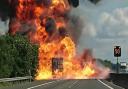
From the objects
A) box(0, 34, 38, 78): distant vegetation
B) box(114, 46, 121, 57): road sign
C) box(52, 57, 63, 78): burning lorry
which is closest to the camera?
box(0, 34, 38, 78): distant vegetation

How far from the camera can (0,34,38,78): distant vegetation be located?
72.7 metres

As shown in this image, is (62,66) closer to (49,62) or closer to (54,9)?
(49,62)

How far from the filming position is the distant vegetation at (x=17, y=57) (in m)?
72.7

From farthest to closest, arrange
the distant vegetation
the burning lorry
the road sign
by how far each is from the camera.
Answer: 1. the burning lorry
2. the road sign
3. the distant vegetation

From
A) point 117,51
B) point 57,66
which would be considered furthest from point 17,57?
point 57,66

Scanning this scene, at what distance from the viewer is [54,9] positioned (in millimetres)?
119250

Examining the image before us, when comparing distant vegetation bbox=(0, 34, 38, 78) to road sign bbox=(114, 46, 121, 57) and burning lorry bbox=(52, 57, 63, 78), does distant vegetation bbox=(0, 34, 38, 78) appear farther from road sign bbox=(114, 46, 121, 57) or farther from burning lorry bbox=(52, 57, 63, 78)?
burning lorry bbox=(52, 57, 63, 78)

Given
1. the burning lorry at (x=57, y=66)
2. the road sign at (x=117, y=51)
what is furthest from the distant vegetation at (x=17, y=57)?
the burning lorry at (x=57, y=66)

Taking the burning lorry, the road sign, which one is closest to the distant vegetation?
the road sign

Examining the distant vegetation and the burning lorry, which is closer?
the distant vegetation

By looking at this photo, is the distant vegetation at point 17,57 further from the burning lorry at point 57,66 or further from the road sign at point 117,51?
the burning lorry at point 57,66

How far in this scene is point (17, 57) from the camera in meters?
80.2

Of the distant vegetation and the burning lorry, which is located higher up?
the distant vegetation

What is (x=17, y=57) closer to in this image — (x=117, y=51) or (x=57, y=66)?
(x=117, y=51)
